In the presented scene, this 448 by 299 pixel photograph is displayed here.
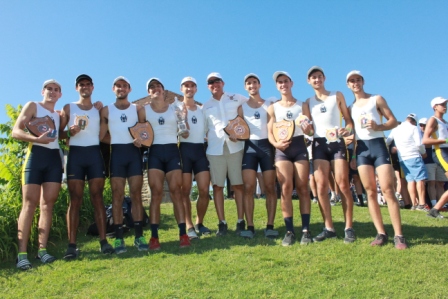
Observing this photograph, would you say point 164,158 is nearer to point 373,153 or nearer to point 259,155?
point 259,155

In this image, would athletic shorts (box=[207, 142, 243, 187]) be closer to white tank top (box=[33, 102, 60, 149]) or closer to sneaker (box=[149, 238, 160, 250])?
sneaker (box=[149, 238, 160, 250])

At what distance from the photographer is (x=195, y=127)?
675cm

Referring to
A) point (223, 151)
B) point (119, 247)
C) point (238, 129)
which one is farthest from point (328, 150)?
point (119, 247)

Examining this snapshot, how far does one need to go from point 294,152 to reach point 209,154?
5.32 ft

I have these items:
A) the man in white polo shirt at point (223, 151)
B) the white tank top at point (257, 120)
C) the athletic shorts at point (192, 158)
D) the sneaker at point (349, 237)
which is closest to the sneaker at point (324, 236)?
the sneaker at point (349, 237)

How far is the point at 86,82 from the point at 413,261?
18.3 feet

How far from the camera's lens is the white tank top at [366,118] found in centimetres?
582

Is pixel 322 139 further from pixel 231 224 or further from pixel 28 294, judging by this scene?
pixel 28 294

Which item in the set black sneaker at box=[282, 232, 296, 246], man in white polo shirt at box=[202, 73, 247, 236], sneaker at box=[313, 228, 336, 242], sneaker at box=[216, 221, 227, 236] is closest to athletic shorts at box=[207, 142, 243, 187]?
man in white polo shirt at box=[202, 73, 247, 236]

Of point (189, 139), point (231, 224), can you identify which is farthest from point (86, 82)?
point (231, 224)

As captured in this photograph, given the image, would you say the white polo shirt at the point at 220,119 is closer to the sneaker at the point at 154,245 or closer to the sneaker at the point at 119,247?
the sneaker at the point at 154,245

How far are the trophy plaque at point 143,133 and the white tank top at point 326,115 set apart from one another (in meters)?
2.70

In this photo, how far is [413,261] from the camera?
187 inches

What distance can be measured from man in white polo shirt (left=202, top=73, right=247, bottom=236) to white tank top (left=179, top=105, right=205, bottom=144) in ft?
0.75
